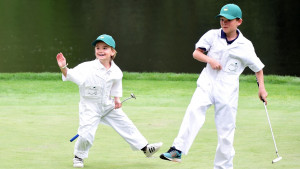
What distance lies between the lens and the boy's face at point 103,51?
600cm

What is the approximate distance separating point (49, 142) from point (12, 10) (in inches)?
1437

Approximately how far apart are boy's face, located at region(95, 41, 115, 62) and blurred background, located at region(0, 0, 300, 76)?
14.8m

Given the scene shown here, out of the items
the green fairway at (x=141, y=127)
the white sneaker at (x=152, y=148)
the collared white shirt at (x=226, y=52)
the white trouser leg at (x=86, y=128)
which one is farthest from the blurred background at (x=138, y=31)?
the collared white shirt at (x=226, y=52)

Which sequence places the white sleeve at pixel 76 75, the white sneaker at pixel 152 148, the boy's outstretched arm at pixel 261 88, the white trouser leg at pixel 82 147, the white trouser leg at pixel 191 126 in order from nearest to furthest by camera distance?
the white trouser leg at pixel 191 126 < the boy's outstretched arm at pixel 261 88 < the white sleeve at pixel 76 75 < the white trouser leg at pixel 82 147 < the white sneaker at pixel 152 148

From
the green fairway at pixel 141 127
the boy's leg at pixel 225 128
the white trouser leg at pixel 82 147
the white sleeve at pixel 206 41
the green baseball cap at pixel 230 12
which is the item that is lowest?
the green fairway at pixel 141 127

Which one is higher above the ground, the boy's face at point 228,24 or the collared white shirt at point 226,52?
the boy's face at point 228,24

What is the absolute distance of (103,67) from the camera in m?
5.98

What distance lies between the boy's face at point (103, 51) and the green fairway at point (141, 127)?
3.02 ft

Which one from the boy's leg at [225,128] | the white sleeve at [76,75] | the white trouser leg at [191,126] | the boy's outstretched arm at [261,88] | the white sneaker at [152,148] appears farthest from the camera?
the white sneaker at [152,148]

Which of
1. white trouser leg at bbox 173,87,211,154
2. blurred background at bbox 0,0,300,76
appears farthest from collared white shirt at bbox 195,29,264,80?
blurred background at bbox 0,0,300,76

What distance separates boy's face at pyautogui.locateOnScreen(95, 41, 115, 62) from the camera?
19.7 ft

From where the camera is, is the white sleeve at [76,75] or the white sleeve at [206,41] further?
the white sleeve at [76,75]

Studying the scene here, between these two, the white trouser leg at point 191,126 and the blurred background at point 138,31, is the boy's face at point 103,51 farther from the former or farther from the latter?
the blurred background at point 138,31

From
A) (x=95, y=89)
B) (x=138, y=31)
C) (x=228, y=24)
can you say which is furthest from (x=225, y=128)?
(x=138, y=31)
